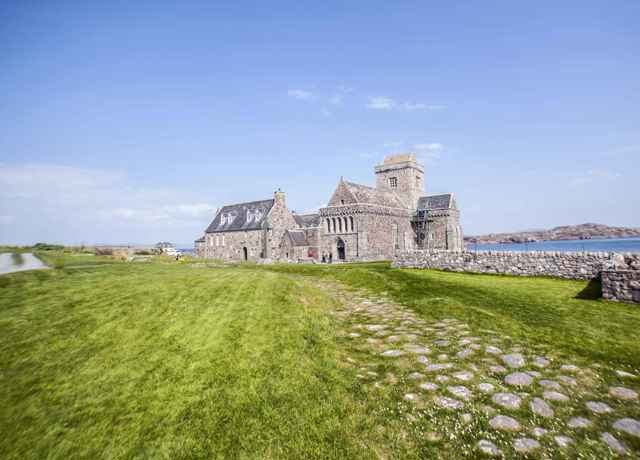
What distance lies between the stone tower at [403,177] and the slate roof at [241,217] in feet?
72.8

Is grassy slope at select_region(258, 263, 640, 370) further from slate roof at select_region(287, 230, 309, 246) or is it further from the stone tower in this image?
the stone tower

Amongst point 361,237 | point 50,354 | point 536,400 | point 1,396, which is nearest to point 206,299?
point 50,354

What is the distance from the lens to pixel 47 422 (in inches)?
240

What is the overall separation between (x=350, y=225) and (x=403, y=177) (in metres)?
21.4

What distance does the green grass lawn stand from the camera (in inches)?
219

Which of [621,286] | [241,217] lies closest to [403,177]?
[241,217]

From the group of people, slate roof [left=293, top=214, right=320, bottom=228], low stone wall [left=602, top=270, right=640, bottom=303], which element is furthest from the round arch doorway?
low stone wall [left=602, top=270, right=640, bottom=303]

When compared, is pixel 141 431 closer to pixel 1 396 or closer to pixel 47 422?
pixel 47 422

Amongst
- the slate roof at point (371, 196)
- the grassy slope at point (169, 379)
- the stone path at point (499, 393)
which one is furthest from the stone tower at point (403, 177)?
the grassy slope at point (169, 379)

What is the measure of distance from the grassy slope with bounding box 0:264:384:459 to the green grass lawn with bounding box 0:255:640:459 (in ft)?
0.09

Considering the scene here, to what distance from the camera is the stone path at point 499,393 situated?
16.5 ft

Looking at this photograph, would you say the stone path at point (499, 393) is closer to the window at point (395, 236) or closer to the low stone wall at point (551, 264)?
the low stone wall at point (551, 264)

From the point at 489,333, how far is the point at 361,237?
116 feet

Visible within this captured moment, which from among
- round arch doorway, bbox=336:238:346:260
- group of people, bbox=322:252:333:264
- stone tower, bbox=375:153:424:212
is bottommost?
group of people, bbox=322:252:333:264
